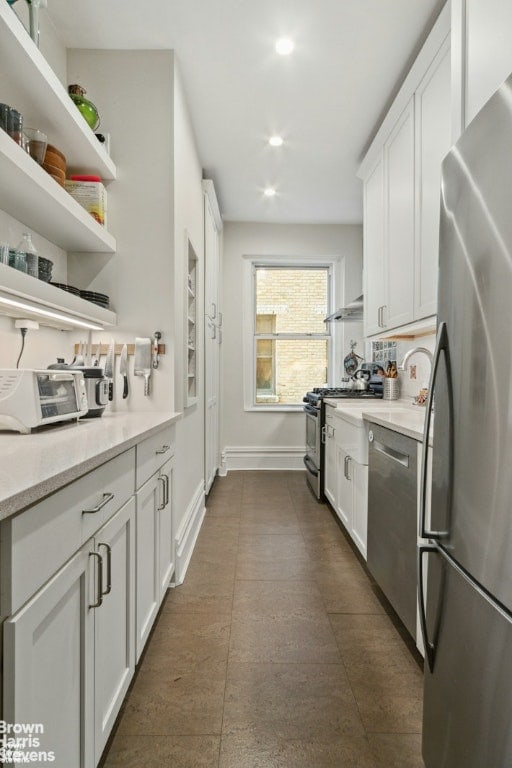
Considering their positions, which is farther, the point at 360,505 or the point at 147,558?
the point at 360,505

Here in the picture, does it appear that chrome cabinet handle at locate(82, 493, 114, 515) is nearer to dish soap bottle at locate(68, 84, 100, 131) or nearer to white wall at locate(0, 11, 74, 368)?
white wall at locate(0, 11, 74, 368)

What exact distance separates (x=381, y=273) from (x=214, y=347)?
173 cm

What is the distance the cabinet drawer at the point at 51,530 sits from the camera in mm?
659

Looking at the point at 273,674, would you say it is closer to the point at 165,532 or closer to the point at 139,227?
the point at 165,532

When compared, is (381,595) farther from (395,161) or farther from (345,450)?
(395,161)

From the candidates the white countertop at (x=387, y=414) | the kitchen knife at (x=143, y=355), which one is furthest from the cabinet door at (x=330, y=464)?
the kitchen knife at (x=143, y=355)

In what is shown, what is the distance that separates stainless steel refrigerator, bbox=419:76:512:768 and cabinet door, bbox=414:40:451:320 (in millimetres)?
1192

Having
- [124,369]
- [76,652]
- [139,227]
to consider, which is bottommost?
[76,652]

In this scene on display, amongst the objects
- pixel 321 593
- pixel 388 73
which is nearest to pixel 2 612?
pixel 321 593

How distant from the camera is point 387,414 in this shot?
86.4 inches

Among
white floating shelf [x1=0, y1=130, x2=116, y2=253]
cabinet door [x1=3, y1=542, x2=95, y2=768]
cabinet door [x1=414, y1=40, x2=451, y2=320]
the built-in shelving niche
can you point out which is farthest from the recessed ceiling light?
cabinet door [x1=3, y1=542, x2=95, y2=768]

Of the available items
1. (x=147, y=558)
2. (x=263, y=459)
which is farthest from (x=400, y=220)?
(x=263, y=459)

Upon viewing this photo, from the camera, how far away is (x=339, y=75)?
8.16 feet

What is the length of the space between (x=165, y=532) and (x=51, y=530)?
1.16 m
